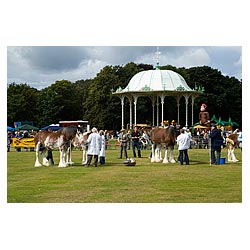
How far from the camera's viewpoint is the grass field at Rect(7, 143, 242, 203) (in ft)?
41.8

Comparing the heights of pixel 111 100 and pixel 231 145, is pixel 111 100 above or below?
above

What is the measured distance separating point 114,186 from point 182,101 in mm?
51458

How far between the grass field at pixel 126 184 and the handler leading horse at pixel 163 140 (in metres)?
2.20

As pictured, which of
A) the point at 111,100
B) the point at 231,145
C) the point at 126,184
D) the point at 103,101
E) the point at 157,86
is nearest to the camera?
the point at 126,184

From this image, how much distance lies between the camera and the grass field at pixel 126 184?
1274cm

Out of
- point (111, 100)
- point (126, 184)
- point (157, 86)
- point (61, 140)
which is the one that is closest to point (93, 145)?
point (61, 140)

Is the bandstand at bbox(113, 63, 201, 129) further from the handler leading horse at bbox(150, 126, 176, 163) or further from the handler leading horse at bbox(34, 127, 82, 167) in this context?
the handler leading horse at bbox(34, 127, 82, 167)

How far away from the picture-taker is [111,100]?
60562 millimetres

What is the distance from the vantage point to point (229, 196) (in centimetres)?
1292

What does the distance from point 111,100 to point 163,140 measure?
37964 millimetres

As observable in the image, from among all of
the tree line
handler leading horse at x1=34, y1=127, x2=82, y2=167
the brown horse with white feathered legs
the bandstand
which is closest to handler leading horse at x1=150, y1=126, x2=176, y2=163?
the brown horse with white feathered legs

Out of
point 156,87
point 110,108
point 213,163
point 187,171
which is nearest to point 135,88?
point 156,87

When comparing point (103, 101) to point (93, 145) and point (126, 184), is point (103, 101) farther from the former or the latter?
point (126, 184)

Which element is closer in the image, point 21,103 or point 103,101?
point 21,103
